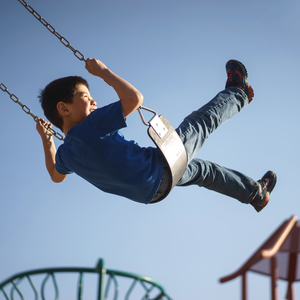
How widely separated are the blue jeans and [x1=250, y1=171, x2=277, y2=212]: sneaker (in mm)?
91

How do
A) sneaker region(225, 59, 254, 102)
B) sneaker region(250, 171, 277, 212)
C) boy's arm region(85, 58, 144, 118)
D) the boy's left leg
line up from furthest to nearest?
sneaker region(250, 171, 277, 212) → sneaker region(225, 59, 254, 102) → the boy's left leg → boy's arm region(85, 58, 144, 118)

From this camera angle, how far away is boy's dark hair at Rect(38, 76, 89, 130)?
11.0 feet

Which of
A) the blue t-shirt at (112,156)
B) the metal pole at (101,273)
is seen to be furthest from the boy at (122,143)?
the metal pole at (101,273)

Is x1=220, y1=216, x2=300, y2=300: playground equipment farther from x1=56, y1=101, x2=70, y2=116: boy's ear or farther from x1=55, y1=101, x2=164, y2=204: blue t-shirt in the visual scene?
x1=56, y1=101, x2=70, y2=116: boy's ear

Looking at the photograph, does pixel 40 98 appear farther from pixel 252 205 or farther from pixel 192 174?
pixel 252 205

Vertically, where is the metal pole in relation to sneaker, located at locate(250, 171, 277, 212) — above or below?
below

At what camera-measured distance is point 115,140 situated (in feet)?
10.1

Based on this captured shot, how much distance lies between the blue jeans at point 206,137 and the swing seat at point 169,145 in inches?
5.7

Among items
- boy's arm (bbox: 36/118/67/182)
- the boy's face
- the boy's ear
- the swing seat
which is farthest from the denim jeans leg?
boy's arm (bbox: 36/118/67/182)

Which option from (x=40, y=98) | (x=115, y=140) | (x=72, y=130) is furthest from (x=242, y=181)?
(x=40, y=98)

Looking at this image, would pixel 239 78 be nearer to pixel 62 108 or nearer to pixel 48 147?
pixel 62 108

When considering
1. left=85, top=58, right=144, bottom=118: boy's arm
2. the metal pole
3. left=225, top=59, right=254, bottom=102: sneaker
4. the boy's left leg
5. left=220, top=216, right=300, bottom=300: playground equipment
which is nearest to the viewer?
left=220, top=216, right=300, bottom=300: playground equipment

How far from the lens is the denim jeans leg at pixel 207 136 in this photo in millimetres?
3324

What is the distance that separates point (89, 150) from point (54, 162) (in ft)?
2.90
